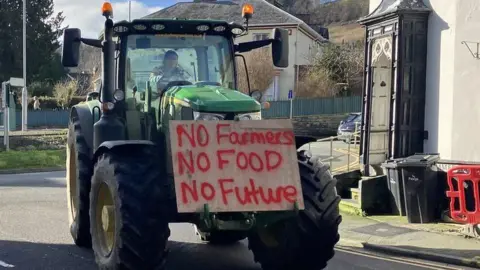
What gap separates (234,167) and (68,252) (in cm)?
318

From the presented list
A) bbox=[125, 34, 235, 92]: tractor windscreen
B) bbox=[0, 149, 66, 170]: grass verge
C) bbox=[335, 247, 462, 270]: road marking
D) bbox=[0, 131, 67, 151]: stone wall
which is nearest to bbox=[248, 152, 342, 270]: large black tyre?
bbox=[125, 34, 235, 92]: tractor windscreen

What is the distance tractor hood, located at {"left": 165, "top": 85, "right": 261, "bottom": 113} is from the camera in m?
6.77

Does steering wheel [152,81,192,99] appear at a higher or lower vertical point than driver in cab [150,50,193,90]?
lower

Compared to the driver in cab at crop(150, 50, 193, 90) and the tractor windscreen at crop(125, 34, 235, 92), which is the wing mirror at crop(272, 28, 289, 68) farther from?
the driver in cab at crop(150, 50, 193, 90)

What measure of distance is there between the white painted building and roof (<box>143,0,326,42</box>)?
124 feet

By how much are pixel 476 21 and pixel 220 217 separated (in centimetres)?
735

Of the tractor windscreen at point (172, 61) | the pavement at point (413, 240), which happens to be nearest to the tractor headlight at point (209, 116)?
the tractor windscreen at point (172, 61)

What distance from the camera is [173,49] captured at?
7.96 meters

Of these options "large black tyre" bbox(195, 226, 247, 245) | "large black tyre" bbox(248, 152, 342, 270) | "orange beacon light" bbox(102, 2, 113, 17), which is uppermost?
"orange beacon light" bbox(102, 2, 113, 17)

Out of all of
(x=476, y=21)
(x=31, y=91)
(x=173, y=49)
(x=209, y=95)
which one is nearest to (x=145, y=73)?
(x=173, y=49)

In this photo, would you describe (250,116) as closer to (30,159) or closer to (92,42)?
(92,42)

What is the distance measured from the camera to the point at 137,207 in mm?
6273

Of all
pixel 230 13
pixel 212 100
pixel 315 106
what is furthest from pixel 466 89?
pixel 230 13

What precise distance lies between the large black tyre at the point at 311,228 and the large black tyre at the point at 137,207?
1323 mm
